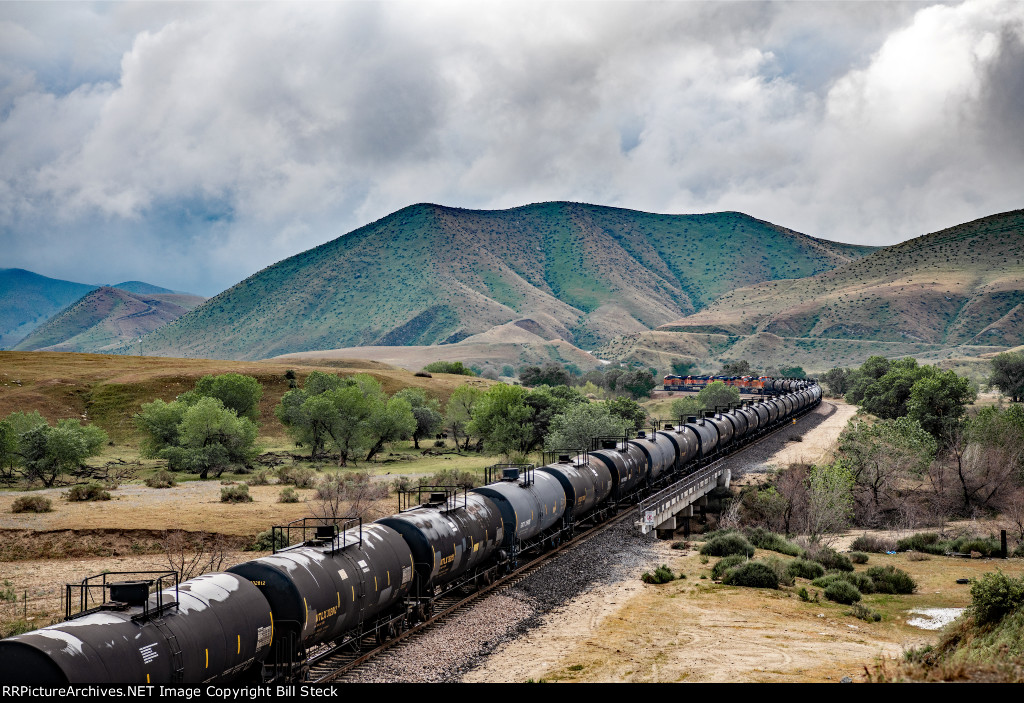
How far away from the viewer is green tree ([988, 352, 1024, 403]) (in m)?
109

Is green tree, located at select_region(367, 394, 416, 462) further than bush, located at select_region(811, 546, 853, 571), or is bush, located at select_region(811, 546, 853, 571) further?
green tree, located at select_region(367, 394, 416, 462)

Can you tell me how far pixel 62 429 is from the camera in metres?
63.3

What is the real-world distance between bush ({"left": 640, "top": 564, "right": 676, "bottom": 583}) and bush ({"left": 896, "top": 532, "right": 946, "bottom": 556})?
1422 centimetres

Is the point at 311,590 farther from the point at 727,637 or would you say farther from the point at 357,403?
the point at 357,403

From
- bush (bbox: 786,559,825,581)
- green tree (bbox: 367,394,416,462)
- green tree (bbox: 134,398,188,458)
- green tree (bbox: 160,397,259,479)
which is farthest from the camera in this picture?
green tree (bbox: 367,394,416,462)

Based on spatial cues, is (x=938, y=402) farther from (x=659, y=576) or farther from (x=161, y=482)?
(x=161, y=482)

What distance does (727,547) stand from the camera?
116 ft

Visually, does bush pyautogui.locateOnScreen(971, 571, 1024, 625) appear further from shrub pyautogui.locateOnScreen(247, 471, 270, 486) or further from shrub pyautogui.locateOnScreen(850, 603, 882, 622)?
shrub pyautogui.locateOnScreen(247, 471, 270, 486)

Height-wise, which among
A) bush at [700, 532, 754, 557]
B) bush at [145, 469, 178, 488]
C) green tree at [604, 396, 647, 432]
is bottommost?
bush at [700, 532, 754, 557]

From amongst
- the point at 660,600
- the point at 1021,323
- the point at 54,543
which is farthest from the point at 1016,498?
the point at 1021,323

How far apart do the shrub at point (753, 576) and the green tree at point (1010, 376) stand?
98.3 m

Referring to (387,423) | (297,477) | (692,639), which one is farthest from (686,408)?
(692,639)

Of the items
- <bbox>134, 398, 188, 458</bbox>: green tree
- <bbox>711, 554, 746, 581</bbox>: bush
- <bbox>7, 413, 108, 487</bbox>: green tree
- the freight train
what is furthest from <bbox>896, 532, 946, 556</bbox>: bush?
the freight train

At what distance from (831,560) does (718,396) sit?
261ft
